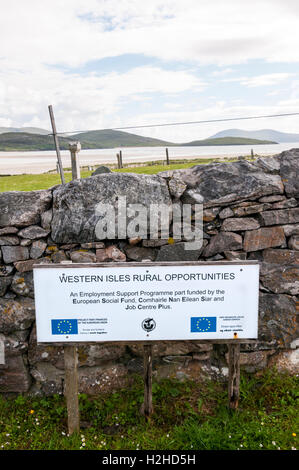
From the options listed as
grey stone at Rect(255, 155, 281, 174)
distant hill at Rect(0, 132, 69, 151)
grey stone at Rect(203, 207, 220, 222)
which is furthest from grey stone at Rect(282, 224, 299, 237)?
distant hill at Rect(0, 132, 69, 151)

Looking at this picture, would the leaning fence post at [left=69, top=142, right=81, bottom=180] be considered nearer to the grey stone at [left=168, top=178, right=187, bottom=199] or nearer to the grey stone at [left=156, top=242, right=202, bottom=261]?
the grey stone at [left=168, top=178, right=187, bottom=199]

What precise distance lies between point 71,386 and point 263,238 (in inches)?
111

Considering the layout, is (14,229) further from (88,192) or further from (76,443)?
(76,443)

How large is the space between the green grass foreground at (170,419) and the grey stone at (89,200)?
6.61ft

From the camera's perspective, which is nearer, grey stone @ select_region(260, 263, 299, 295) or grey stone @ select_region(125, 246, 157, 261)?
grey stone @ select_region(125, 246, 157, 261)

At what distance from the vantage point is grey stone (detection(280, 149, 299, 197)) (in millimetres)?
4641

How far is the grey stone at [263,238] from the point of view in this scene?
465cm

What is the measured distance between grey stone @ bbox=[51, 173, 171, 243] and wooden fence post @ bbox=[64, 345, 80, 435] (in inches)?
52.6

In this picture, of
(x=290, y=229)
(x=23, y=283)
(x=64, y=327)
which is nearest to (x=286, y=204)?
(x=290, y=229)

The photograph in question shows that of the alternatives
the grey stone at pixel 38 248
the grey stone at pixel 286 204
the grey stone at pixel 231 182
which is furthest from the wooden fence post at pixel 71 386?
the grey stone at pixel 286 204

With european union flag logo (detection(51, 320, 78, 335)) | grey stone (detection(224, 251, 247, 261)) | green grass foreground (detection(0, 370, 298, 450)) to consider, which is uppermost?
grey stone (detection(224, 251, 247, 261))

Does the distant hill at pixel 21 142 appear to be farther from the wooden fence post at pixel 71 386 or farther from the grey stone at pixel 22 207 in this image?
the wooden fence post at pixel 71 386

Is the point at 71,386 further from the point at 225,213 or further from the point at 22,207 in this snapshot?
the point at 225,213

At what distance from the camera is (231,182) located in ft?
15.1
